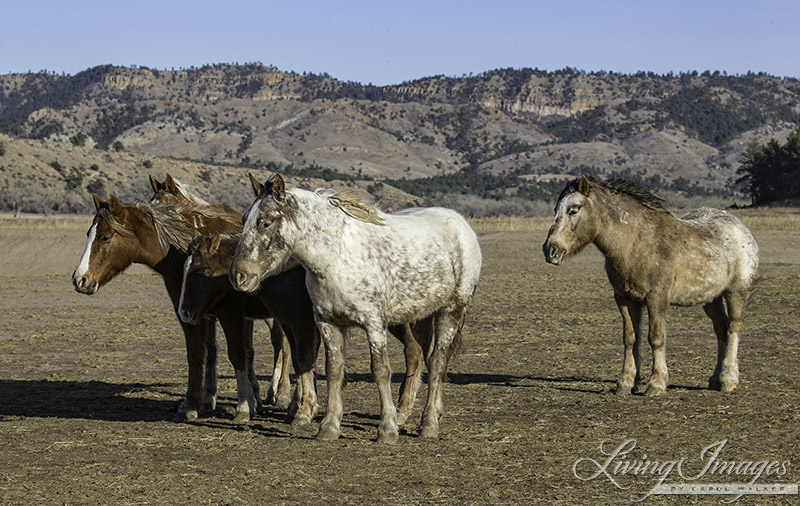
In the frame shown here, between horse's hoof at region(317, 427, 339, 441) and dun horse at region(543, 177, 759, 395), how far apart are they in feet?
10.7

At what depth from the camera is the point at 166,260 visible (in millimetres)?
9461

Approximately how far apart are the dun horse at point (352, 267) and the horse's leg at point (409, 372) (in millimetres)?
317

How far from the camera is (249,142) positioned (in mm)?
182625

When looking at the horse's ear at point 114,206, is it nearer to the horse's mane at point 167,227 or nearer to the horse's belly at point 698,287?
the horse's mane at point 167,227

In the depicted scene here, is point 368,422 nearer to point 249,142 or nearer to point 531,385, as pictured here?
point 531,385

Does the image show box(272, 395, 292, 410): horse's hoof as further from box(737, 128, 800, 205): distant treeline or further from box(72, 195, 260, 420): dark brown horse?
box(737, 128, 800, 205): distant treeline

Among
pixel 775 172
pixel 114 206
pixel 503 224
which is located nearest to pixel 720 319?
pixel 114 206

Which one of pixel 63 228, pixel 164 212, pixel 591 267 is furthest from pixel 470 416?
pixel 63 228

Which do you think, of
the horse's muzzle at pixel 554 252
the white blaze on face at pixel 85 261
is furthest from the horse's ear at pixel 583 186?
the white blaze on face at pixel 85 261

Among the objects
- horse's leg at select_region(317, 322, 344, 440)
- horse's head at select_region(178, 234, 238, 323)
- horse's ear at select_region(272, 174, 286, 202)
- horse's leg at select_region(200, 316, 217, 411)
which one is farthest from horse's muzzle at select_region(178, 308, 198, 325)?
horse's ear at select_region(272, 174, 286, 202)

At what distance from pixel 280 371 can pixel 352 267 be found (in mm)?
3025

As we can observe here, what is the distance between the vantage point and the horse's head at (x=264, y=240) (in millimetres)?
7602

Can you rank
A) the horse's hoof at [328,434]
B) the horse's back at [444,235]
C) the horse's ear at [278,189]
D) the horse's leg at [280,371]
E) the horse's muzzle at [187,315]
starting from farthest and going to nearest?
1. the horse's leg at [280,371]
2. the horse's muzzle at [187,315]
3. the horse's back at [444,235]
4. the horse's hoof at [328,434]
5. the horse's ear at [278,189]

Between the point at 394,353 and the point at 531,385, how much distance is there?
3637 millimetres
